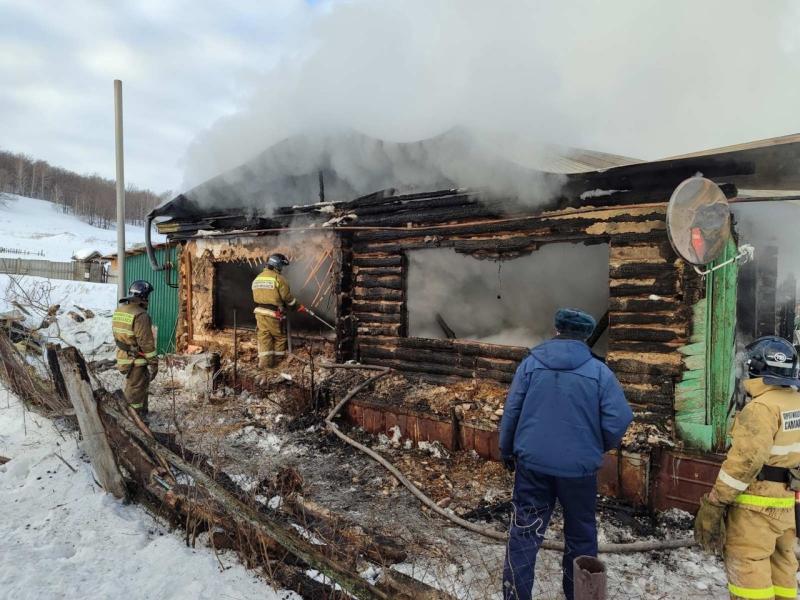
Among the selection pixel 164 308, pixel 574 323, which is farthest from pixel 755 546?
pixel 164 308

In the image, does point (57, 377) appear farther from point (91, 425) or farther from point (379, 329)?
point (379, 329)

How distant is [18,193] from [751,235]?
3743 inches

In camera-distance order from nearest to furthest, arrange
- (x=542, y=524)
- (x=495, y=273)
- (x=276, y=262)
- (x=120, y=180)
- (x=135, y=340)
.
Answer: (x=542, y=524) → (x=135, y=340) → (x=276, y=262) → (x=495, y=273) → (x=120, y=180)

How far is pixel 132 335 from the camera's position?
6234 millimetres

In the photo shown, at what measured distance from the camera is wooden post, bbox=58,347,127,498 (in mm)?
3812

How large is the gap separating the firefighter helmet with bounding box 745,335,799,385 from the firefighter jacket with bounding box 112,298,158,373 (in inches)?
263

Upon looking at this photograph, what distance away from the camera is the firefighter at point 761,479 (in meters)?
2.55

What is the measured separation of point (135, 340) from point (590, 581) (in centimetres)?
636

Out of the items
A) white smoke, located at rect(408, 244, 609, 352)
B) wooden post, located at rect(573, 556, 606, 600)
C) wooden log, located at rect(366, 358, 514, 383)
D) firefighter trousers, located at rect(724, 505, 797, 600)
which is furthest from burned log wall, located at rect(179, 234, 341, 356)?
wooden post, located at rect(573, 556, 606, 600)

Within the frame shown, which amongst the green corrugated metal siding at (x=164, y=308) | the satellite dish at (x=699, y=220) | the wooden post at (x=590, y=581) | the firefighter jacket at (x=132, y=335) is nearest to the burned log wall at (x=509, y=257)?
the satellite dish at (x=699, y=220)

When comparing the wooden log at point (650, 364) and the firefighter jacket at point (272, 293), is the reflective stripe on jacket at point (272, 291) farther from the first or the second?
the wooden log at point (650, 364)

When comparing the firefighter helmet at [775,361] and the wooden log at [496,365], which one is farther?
the wooden log at [496,365]

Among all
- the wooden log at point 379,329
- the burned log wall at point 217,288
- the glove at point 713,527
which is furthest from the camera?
the burned log wall at point 217,288

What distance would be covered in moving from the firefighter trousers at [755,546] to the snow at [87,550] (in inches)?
102
